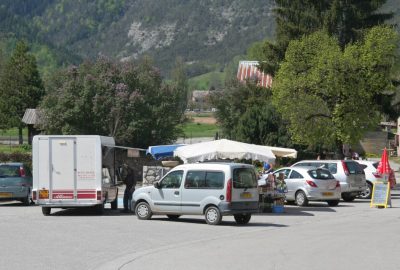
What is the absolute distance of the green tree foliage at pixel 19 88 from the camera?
8531 cm

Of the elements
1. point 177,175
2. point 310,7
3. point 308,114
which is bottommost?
point 177,175

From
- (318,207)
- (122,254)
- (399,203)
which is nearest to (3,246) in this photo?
(122,254)

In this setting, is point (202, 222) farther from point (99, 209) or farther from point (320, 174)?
point (320, 174)

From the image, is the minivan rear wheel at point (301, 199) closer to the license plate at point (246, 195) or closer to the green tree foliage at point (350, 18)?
the license plate at point (246, 195)

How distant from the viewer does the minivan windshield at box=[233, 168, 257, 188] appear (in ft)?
77.1

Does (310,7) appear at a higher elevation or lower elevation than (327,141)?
higher

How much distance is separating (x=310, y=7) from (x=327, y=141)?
10785mm

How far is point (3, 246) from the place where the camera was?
17.6 metres

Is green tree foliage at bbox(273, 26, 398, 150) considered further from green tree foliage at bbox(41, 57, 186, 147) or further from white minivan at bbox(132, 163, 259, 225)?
white minivan at bbox(132, 163, 259, 225)

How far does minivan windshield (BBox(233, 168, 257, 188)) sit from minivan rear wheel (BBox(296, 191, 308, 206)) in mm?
8257

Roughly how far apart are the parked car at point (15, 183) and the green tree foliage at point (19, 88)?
53.7 meters

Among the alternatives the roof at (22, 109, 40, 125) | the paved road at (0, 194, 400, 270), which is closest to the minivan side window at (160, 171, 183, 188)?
the paved road at (0, 194, 400, 270)

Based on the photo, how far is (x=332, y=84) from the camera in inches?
1781

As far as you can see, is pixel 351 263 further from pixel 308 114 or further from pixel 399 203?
pixel 308 114
